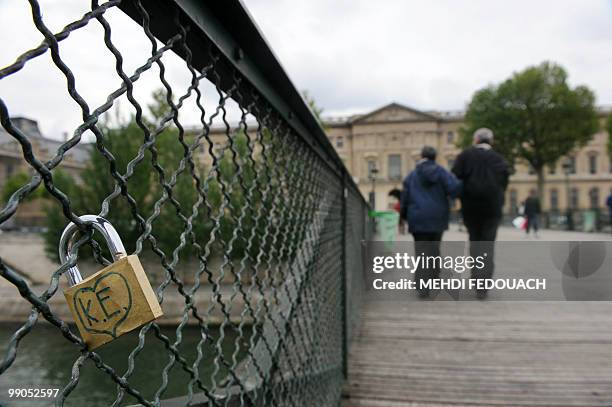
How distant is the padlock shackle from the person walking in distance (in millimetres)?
4673

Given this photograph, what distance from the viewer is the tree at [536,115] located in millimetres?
37719

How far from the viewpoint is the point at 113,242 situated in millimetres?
702

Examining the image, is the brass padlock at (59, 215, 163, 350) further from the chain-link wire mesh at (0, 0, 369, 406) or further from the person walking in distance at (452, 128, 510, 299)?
the person walking in distance at (452, 128, 510, 299)

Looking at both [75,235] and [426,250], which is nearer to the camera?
[75,235]

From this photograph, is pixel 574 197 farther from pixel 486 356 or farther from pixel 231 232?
pixel 231 232

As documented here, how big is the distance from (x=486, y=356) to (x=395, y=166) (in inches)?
2369

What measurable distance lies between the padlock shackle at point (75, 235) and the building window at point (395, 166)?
62668mm

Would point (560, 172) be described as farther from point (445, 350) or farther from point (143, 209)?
point (445, 350)

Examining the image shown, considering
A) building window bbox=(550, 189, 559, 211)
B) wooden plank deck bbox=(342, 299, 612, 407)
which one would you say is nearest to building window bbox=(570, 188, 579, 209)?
building window bbox=(550, 189, 559, 211)

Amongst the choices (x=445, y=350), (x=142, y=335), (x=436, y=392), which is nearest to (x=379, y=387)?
(x=436, y=392)

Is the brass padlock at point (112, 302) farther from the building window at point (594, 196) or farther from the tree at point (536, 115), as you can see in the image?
the building window at point (594, 196)

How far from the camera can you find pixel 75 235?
0.70 meters

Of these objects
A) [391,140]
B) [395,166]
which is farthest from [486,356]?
[395,166]

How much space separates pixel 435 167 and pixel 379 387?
2.78m
